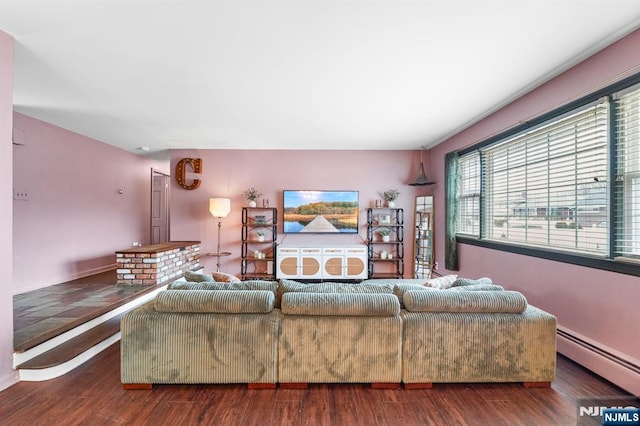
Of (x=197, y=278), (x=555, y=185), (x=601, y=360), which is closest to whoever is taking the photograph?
(x=601, y=360)

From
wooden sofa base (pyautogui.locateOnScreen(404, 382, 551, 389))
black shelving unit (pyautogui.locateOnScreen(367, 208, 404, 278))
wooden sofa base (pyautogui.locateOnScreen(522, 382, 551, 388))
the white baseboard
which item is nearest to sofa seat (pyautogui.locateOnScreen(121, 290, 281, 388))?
the white baseboard

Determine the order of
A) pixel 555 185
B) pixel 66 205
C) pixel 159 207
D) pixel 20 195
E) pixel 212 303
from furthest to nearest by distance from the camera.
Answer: pixel 159 207 → pixel 66 205 → pixel 20 195 → pixel 555 185 → pixel 212 303

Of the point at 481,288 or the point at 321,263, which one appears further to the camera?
the point at 321,263

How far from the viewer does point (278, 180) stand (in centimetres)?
552

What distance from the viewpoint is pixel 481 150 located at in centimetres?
384

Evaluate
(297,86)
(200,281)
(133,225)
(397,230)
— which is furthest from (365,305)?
(133,225)

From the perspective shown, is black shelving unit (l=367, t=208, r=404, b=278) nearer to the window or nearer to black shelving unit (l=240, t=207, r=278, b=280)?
the window

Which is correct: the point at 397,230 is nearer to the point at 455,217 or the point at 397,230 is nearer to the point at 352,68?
the point at 455,217

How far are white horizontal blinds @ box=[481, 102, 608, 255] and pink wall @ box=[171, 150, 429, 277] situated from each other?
6.64ft

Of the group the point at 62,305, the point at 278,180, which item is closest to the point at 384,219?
the point at 278,180

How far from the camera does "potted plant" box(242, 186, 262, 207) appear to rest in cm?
534

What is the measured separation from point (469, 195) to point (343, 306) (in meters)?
3.12

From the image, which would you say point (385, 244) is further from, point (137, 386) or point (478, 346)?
point (137, 386)

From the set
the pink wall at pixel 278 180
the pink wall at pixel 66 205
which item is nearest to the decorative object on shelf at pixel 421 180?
the pink wall at pixel 278 180
